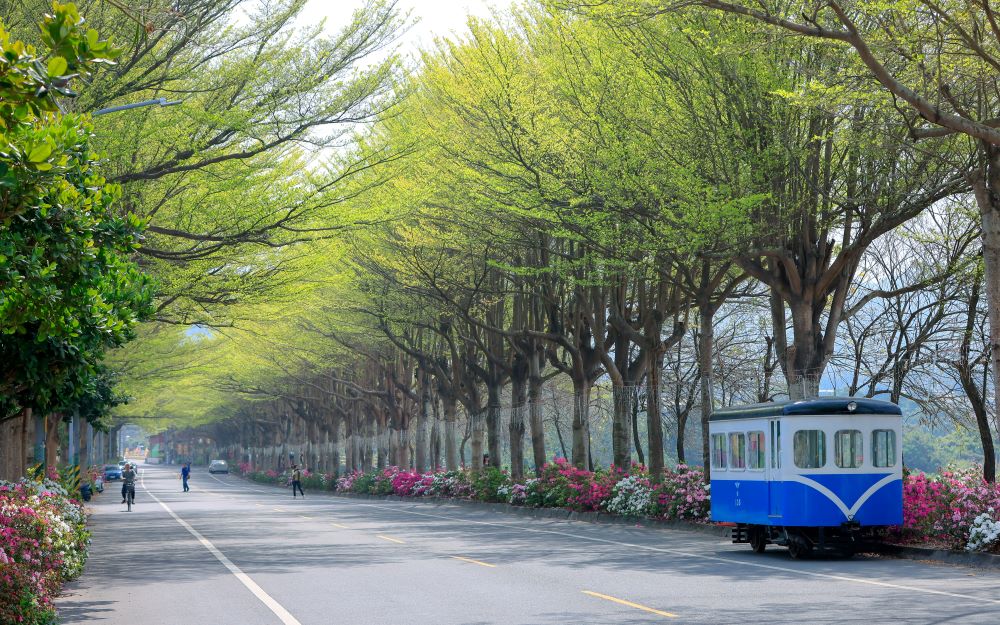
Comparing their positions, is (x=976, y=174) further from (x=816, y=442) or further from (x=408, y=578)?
(x=408, y=578)

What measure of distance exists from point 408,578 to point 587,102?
9720 mm

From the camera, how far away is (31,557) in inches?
502

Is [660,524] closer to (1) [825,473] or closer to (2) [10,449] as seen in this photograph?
(1) [825,473]

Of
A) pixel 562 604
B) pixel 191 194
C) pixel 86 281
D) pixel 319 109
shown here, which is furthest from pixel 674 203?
pixel 86 281

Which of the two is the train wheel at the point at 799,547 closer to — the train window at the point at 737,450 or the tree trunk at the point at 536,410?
the train window at the point at 737,450

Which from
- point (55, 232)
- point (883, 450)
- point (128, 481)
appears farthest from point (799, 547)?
point (128, 481)

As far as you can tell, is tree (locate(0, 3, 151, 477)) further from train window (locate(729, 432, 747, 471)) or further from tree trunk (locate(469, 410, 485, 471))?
tree trunk (locate(469, 410, 485, 471))

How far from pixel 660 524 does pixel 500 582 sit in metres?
13.5

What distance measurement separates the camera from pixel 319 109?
20.1 m

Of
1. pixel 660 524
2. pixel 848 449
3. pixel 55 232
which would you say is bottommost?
pixel 660 524

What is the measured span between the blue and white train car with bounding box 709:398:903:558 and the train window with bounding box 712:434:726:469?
1415mm

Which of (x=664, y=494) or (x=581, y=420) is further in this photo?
(x=581, y=420)

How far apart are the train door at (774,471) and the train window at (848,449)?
91cm

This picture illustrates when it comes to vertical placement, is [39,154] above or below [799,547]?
above
